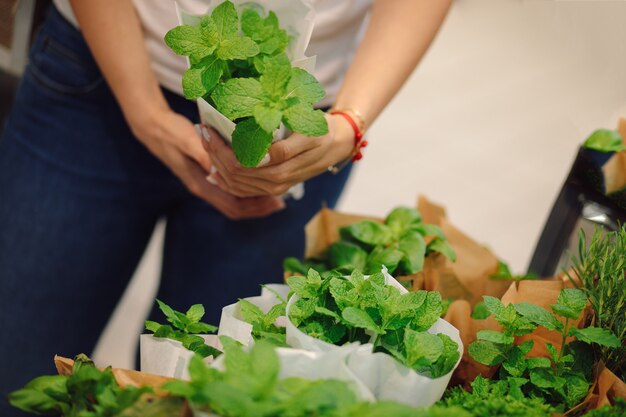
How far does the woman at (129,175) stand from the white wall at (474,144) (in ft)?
3.15

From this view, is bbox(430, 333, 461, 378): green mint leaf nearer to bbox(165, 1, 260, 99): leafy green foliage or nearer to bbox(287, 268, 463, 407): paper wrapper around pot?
bbox(287, 268, 463, 407): paper wrapper around pot

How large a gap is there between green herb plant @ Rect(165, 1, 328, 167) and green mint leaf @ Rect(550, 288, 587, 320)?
1.01 ft

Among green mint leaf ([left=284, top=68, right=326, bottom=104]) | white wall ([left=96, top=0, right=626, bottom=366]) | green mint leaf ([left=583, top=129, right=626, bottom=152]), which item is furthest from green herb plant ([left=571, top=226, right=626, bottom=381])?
white wall ([left=96, top=0, right=626, bottom=366])

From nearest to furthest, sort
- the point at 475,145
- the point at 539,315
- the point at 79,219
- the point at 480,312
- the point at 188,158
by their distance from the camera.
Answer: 1. the point at 539,315
2. the point at 480,312
3. the point at 188,158
4. the point at 79,219
5. the point at 475,145

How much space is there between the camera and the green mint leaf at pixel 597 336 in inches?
27.6

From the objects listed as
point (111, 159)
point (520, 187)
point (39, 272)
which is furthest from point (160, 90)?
point (520, 187)

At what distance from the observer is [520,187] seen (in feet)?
10.3

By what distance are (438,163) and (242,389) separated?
9.14 feet

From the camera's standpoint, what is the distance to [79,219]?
46.1 inches

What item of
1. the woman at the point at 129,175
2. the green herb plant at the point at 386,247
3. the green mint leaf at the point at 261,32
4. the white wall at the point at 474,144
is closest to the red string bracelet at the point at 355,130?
the woman at the point at 129,175

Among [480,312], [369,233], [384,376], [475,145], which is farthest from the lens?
[475,145]

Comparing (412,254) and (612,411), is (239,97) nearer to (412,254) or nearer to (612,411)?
(412,254)

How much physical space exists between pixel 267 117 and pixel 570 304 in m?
0.37

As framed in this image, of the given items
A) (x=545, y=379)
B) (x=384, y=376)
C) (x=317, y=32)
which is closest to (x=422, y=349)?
(x=384, y=376)
